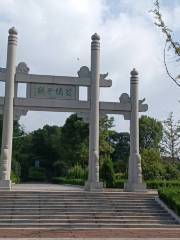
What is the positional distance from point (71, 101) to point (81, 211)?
6.26m

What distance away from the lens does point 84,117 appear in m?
21.0

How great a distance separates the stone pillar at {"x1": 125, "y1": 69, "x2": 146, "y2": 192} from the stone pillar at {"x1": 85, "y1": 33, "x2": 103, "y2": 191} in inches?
68.1

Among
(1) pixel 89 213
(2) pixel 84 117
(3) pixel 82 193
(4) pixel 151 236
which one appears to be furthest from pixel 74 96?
(4) pixel 151 236

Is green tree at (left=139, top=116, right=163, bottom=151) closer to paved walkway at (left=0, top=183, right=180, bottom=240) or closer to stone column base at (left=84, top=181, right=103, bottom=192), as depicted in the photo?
stone column base at (left=84, top=181, right=103, bottom=192)

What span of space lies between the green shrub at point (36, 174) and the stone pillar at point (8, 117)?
34.4m

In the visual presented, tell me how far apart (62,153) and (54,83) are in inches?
1178

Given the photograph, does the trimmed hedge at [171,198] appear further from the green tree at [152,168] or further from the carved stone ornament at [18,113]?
the green tree at [152,168]

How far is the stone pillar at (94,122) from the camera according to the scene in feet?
66.3

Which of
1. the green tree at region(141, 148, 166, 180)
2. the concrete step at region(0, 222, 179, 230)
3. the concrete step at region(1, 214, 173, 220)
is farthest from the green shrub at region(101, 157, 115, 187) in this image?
the concrete step at region(0, 222, 179, 230)

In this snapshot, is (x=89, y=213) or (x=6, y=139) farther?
(x=6, y=139)

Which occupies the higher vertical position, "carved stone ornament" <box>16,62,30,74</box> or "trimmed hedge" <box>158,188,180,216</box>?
"carved stone ornament" <box>16,62,30,74</box>

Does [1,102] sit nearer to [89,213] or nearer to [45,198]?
[45,198]

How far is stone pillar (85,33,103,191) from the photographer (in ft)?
66.3

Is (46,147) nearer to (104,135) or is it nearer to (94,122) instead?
(104,135)
